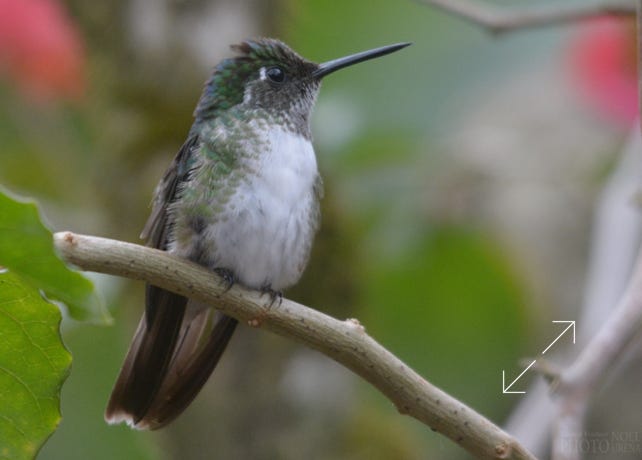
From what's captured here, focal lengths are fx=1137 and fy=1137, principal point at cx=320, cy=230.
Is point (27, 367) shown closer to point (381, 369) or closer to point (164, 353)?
point (381, 369)

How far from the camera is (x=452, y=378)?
158 inches

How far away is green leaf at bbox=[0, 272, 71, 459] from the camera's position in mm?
1507

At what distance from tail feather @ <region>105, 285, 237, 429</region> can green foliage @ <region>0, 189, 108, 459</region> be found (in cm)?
71

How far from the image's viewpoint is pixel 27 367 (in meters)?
1.56

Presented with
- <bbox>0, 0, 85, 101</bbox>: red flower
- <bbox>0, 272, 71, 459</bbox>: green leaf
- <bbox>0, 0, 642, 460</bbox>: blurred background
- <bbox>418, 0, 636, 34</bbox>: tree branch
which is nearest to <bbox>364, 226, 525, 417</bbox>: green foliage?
<bbox>0, 0, 642, 460</bbox>: blurred background

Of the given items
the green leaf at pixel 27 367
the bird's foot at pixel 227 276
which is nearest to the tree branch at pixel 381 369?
the green leaf at pixel 27 367

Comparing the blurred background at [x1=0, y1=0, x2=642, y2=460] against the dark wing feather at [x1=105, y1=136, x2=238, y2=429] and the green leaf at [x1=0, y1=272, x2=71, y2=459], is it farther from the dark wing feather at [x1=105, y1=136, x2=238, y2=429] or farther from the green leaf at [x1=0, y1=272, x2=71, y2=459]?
the green leaf at [x1=0, y1=272, x2=71, y2=459]

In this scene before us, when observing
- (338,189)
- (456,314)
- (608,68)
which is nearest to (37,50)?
(338,189)

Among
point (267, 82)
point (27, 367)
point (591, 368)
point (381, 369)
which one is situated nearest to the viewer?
point (27, 367)

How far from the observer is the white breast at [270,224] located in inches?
93.3

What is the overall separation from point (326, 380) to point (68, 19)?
1.59m

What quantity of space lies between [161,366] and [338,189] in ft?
5.52

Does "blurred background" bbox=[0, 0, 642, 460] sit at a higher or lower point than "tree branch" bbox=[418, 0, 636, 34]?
lower

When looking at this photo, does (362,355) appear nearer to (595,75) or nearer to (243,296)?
(243,296)
